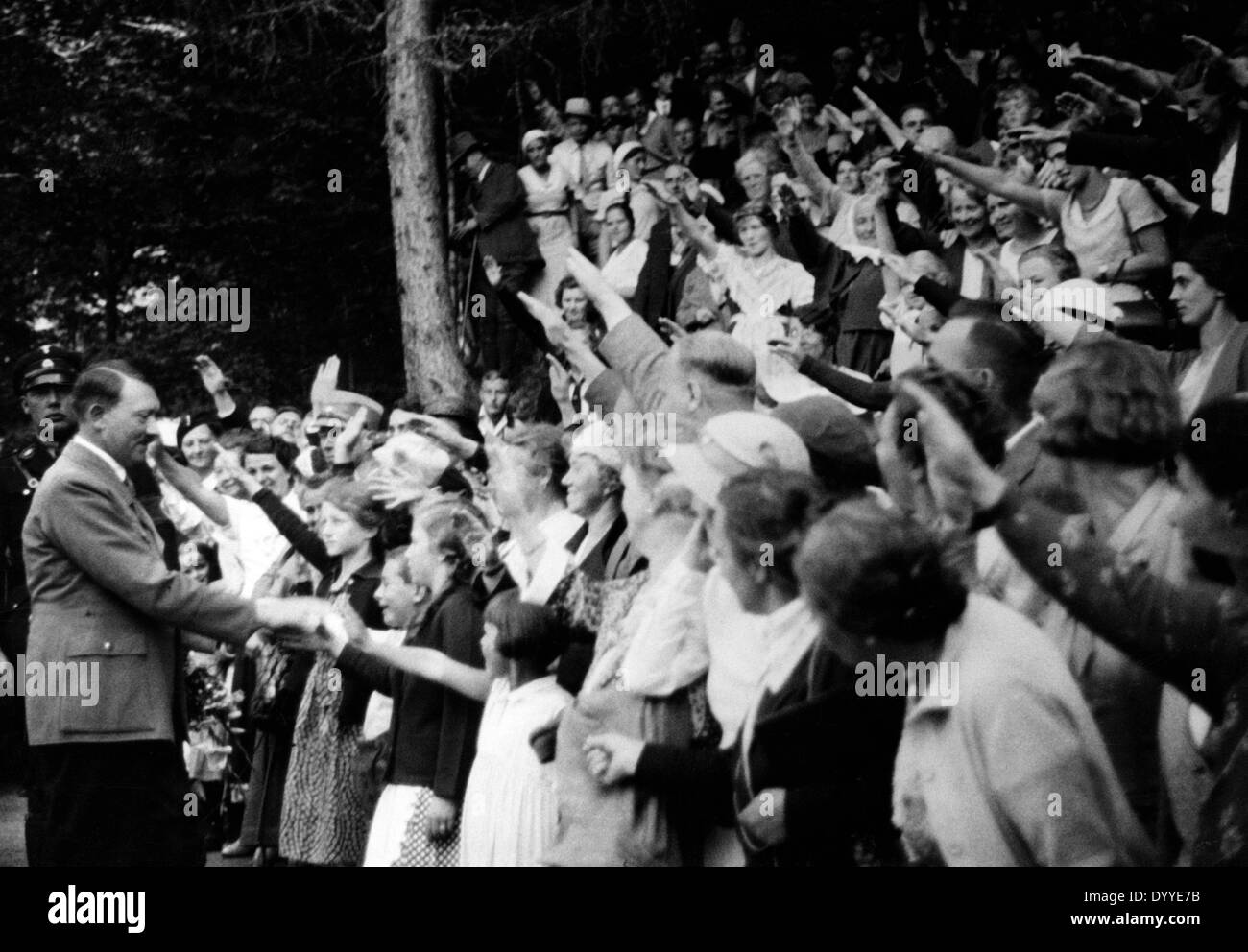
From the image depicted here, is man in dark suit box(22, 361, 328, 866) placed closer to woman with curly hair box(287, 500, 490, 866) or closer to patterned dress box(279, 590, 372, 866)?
woman with curly hair box(287, 500, 490, 866)

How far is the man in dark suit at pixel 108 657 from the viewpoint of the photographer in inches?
213

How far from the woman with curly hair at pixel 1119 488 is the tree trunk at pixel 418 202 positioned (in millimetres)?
6755

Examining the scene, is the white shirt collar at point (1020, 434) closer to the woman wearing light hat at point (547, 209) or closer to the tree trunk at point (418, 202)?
the woman wearing light hat at point (547, 209)

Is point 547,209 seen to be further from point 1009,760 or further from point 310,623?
point 1009,760

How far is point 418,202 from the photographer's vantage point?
10680 millimetres

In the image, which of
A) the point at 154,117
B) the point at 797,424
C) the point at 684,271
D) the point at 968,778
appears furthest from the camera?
the point at 154,117

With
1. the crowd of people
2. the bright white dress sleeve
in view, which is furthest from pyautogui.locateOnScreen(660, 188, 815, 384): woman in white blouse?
the bright white dress sleeve

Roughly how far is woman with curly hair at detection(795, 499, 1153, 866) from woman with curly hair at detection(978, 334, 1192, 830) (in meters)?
0.24

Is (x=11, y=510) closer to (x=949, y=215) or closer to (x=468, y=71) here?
(x=949, y=215)

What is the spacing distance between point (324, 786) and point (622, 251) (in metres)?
4.09

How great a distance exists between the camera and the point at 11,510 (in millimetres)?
7223

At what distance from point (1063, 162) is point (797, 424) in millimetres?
2344

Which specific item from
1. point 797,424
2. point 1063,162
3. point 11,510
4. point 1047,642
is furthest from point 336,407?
point 1047,642

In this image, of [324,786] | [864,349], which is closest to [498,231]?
[864,349]
